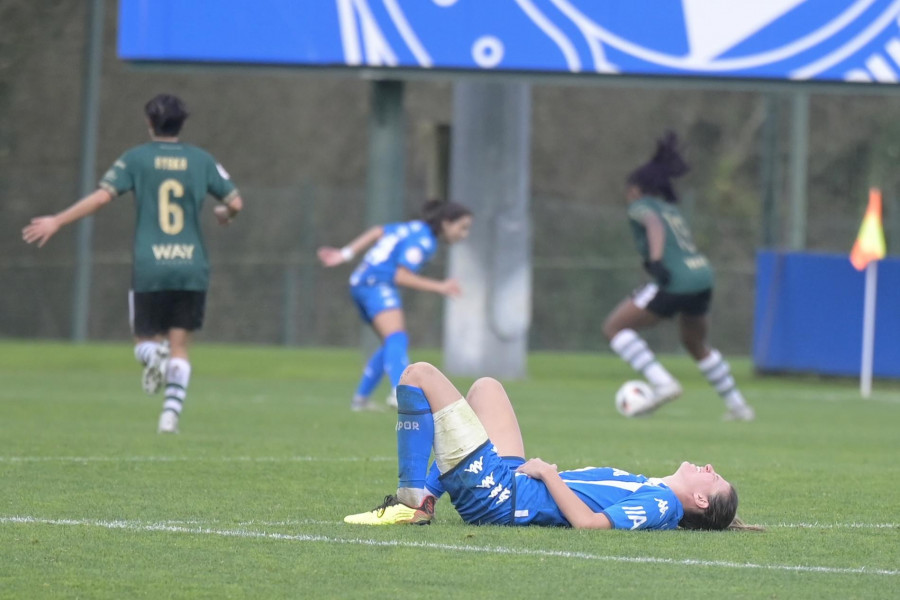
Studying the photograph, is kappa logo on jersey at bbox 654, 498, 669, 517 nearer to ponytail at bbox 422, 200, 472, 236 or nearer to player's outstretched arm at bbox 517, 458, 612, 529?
player's outstretched arm at bbox 517, 458, 612, 529

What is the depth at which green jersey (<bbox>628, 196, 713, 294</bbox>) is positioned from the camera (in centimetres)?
1491

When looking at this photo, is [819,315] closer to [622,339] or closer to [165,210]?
[622,339]

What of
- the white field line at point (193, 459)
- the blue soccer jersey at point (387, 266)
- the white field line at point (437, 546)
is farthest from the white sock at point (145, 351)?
the white field line at point (437, 546)

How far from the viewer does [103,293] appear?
96.6 ft

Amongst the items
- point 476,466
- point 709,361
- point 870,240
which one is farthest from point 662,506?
point 870,240

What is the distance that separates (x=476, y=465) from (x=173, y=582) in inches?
56.1

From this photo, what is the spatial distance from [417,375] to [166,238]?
4658 millimetres

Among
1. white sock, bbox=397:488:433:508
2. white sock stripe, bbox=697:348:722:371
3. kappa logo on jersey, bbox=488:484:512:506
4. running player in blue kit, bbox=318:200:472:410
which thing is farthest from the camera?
white sock stripe, bbox=697:348:722:371

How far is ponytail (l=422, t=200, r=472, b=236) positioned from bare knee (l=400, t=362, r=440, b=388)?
23.6 ft

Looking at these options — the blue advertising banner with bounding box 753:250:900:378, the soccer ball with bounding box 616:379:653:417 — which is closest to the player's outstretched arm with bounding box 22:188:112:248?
the soccer ball with bounding box 616:379:653:417

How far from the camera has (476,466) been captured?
6.69 m

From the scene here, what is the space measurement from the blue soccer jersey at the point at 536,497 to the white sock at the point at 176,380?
4644 mm

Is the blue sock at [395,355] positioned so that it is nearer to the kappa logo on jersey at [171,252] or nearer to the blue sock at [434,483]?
the kappa logo on jersey at [171,252]

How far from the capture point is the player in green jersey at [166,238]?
1116 centimetres
